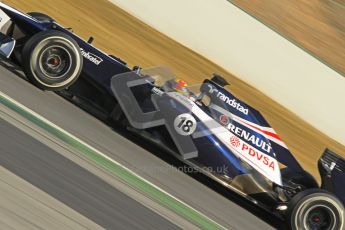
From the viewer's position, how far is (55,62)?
776 centimetres

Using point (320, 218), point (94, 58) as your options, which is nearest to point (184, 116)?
point (94, 58)

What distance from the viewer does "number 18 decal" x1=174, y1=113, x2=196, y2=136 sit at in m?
7.66

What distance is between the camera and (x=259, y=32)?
13.2 meters

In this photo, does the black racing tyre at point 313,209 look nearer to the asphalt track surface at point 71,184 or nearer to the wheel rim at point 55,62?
the asphalt track surface at point 71,184

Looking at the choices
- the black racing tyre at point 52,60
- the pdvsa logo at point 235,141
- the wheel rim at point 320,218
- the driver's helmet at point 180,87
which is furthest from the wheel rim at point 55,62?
the wheel rim at point 320,218

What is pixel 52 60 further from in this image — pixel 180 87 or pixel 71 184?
pixel 71 184

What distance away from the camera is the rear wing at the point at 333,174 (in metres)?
7.80

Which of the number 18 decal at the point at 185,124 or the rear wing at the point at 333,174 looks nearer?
the number 18 decal at the point at 185,124

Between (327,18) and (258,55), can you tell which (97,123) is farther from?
(327,18)

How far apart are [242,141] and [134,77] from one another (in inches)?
59.4

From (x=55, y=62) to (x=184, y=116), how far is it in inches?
65.1

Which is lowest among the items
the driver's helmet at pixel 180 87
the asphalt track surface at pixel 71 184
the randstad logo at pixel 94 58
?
the asphalt track surface at pixel 71 184

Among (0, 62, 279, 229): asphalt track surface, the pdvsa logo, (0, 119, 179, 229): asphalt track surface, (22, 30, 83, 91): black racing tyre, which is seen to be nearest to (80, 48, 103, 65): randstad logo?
(22, 30, 83, 91): black racing tyre

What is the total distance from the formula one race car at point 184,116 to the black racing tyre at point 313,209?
1 cm
